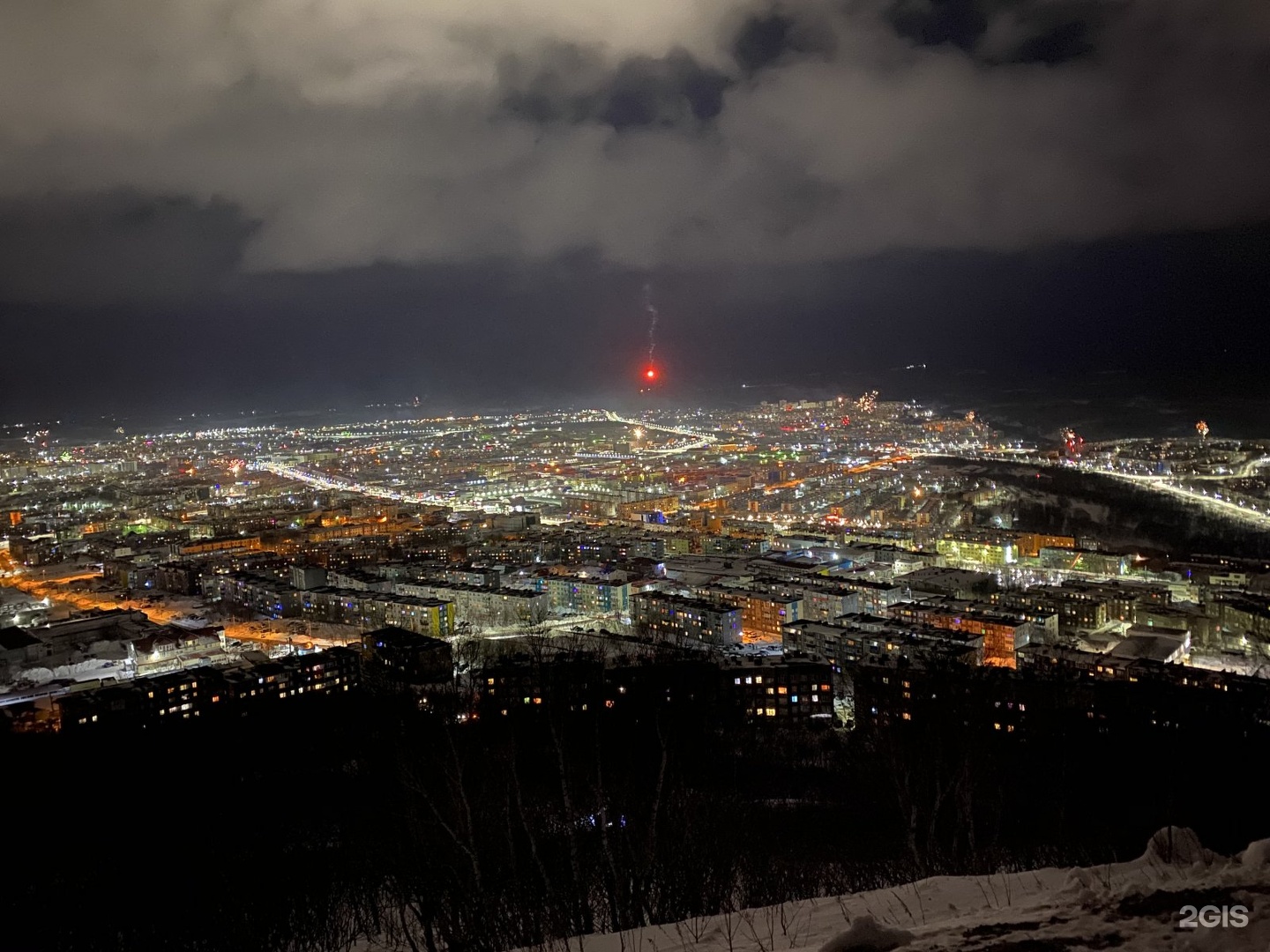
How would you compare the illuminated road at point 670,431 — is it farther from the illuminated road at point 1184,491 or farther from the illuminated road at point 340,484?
the illuminated road at point 340,484

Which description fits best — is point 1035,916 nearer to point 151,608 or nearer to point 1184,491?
point 151,608

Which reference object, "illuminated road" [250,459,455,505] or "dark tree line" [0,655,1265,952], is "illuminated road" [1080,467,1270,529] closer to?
"dark tree line" [0,655,1265,952]

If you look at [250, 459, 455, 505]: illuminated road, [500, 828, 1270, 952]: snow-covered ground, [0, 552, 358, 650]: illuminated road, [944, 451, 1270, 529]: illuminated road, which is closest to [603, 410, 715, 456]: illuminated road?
[944, 451, 1270, 529]: illuminated road

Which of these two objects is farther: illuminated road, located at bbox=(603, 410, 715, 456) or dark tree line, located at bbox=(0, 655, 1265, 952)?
illuminated road, located at bbox=(603, 410, 715, 456)

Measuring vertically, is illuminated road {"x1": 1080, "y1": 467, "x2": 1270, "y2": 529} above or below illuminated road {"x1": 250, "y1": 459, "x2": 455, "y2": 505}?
below

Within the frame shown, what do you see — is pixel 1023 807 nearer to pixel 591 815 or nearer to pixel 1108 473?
→ pixel 591 815

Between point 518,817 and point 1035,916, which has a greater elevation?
point 1035,916

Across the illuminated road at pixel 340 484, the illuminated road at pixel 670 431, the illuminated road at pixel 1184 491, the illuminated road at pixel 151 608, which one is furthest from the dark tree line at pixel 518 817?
the illuminated road at pixel 670 431

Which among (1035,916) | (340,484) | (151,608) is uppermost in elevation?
(1035,916)

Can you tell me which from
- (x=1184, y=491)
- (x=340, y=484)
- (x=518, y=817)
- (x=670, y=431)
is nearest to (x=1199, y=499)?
(x=1184, y=491)

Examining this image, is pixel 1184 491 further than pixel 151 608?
Yes
